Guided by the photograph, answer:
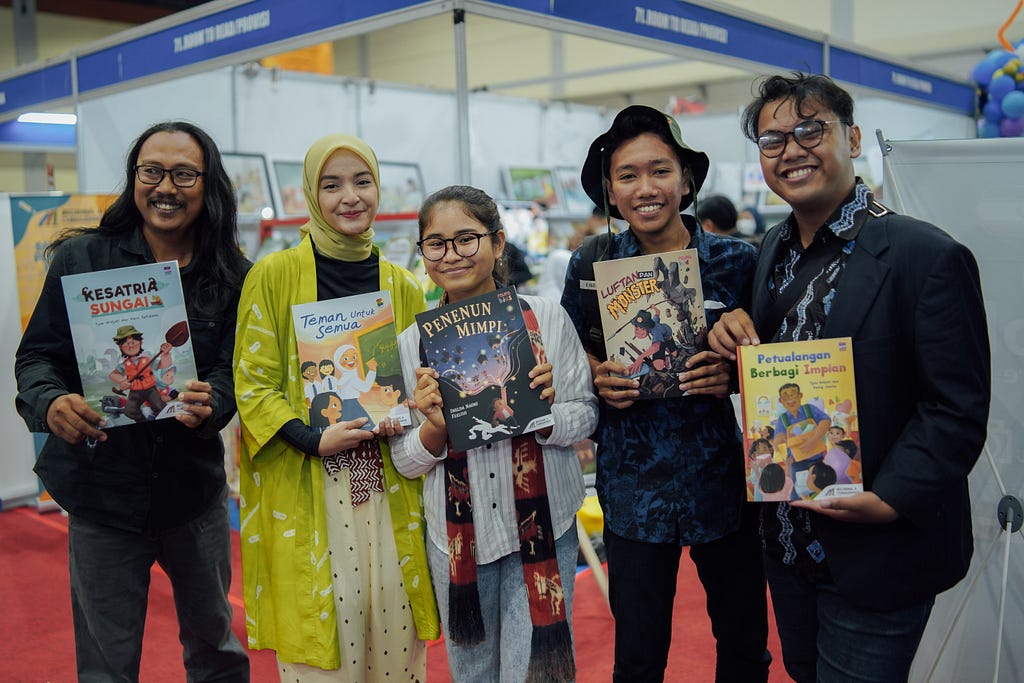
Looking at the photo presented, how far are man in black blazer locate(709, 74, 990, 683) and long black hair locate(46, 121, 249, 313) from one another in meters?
1.30

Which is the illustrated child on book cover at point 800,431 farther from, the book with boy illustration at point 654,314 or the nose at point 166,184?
the nose at point 166,184

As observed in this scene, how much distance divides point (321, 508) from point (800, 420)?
3.57ft

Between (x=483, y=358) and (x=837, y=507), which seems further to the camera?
(x=483, y=358)

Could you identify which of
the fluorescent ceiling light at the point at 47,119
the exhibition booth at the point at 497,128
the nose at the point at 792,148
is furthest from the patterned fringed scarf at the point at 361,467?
the fluorescent ceiling light at the point at 47,119

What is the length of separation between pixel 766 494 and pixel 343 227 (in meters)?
1.10

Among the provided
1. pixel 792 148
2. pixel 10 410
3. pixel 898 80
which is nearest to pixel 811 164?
pixel 792 148

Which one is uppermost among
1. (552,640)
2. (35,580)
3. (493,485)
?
(493,485)

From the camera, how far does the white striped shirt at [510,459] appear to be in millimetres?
1925

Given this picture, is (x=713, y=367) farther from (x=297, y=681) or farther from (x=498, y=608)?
(x=297, y=681)

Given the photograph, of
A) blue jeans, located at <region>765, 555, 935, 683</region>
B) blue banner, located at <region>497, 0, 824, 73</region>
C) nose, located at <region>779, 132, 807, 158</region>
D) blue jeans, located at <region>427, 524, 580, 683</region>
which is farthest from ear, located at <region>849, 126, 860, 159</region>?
blue banner, located at <region>497, 0, 824, 73</region>

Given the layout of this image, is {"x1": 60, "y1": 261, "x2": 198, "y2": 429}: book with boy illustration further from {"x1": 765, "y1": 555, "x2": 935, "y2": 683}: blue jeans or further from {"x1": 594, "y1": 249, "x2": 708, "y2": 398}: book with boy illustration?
{"x1": 765, "y1": 555, "x2": 935, "y2": 683}: blue jeans

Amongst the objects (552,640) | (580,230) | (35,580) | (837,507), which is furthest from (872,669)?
(580,230)

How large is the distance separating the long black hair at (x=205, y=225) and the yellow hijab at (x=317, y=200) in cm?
30

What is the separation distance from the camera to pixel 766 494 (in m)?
1.65
